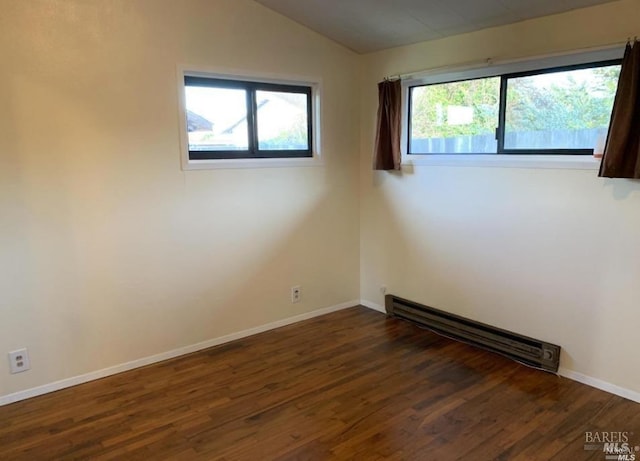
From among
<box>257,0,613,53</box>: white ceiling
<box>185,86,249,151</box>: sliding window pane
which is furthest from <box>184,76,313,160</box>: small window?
<box>257,0,613,53</box>: white ceiling

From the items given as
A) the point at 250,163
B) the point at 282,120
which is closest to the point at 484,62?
the point at 282,120

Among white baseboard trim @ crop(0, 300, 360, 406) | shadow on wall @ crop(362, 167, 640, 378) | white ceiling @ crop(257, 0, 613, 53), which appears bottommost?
white baseboard trim @ crop(0, 300, 360, 406)

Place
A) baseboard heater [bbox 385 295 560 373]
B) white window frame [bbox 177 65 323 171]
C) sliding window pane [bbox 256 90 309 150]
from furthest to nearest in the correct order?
sliding window pane [bbox 256 90 309 150] → white window frame [bbox 177 65 323 171] → baseboard heater [bbox 385 295 560 373]

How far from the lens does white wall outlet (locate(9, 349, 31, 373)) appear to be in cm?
282

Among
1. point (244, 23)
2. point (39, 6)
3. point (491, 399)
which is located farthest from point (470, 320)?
point (39, 6)

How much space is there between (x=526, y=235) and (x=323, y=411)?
1.81 metres

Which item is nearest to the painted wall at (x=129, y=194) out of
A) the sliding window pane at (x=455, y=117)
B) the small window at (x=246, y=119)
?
the small window at (x=246, y=119)

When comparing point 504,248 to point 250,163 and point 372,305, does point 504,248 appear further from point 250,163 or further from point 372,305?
point 250,163

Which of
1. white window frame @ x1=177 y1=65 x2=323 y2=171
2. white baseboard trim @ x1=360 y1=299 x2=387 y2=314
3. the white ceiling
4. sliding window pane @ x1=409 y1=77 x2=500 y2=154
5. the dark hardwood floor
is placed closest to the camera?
the dark hardwood floor

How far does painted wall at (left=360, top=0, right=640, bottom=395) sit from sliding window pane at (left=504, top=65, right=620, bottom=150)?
0.67 feet

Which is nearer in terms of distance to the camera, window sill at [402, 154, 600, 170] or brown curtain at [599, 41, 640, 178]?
brown curtain at [599, 41, 640, 178]

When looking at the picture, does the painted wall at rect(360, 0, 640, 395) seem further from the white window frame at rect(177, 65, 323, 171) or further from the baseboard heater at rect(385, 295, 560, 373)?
the white window frame at rect(177, 65, 323, 171)

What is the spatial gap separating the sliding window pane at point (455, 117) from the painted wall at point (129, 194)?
79cm

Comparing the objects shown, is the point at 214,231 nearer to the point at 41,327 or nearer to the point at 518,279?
the point at 41,327
